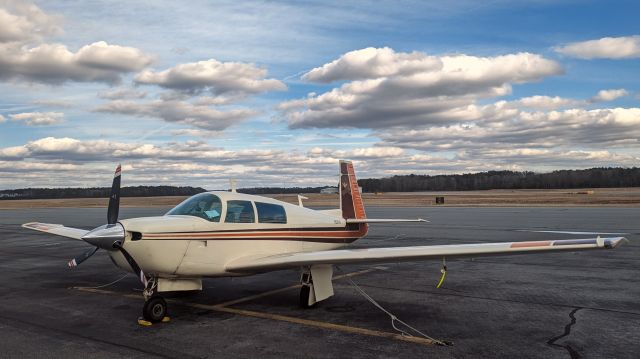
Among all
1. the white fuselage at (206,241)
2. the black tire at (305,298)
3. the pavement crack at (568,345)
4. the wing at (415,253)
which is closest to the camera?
the pavement crack at (568,345)

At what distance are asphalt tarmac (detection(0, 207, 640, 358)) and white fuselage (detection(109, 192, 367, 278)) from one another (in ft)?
2.95

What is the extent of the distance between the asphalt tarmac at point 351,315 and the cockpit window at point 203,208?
1696 millimetres

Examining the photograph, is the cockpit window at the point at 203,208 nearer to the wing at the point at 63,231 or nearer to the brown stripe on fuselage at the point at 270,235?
the brown stripe on fuselage at the point at 270,235

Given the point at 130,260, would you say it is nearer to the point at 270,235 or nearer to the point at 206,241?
the point at 206,241

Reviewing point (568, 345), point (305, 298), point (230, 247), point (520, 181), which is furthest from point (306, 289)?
point (520, 181)

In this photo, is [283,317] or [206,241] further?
[206,241]

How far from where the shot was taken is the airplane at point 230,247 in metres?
7.03

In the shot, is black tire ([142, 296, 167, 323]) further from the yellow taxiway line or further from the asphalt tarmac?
the yellow taxiway line

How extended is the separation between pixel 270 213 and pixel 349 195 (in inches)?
139

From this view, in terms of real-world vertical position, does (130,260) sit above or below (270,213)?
below

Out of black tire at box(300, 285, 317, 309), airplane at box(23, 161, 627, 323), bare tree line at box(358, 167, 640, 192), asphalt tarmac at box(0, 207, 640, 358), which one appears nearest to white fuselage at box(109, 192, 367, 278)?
airplane at box(23, 161, 627, 323)

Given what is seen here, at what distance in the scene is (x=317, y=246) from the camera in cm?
1027

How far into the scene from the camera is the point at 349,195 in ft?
40.1

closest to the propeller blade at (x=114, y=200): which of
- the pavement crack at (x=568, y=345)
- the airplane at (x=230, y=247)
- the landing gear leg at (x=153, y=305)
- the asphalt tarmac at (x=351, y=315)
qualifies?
the airplane at (x=230, y=247)
